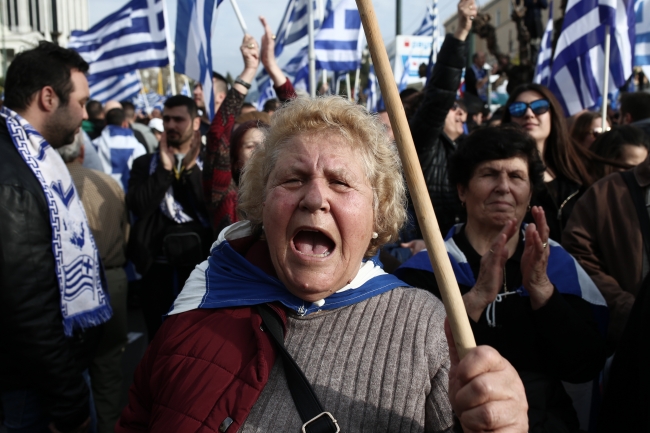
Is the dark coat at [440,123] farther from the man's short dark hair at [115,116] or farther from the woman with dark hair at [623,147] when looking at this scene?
the man's short dark hair at [115,116]

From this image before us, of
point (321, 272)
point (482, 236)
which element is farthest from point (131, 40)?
point (321, 272)

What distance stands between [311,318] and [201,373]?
0.38 meters

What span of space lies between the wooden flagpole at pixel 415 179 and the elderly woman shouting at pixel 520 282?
900 millimetres

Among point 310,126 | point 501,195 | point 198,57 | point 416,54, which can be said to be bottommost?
point 501,195

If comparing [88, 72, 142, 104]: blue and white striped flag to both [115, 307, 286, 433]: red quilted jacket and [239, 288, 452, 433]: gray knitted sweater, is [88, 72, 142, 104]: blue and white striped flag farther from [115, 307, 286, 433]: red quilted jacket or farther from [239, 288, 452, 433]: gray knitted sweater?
[239, 288, 452, 433]: gray knitted sweater

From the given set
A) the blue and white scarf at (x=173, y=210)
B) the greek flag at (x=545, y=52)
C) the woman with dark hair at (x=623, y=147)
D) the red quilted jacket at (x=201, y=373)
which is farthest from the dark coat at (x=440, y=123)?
the greek flag at (x=545, y=52)

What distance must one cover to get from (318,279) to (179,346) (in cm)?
48

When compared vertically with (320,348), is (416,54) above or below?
above

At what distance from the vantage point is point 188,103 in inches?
182

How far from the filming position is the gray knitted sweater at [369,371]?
1.58m

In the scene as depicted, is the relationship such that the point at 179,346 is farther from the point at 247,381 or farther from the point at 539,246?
the point at 539,246

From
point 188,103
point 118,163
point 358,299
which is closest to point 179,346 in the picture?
point 358,299

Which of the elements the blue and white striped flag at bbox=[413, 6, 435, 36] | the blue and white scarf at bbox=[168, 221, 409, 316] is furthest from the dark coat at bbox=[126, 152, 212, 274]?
the blue and white striped flag at bbox=[413, 6, 435, 36]

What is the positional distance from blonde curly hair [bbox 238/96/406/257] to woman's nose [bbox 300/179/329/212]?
19 centimetres
